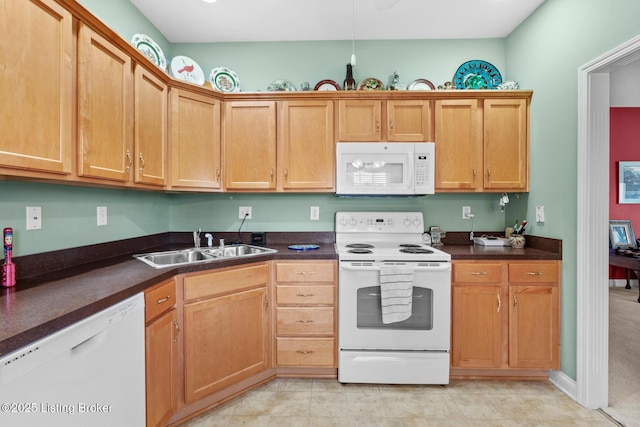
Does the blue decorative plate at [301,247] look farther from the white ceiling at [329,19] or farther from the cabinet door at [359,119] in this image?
the white ceiling at [329,19]

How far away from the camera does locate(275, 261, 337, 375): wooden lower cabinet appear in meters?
2.26

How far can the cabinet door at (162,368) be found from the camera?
60.7 inches

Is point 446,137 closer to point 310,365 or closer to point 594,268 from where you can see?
point 594,268

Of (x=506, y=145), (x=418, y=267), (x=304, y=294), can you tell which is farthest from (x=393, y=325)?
(x=506, y=145)

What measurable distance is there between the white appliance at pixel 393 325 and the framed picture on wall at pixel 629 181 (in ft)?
13.6

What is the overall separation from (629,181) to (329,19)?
489 centimetres

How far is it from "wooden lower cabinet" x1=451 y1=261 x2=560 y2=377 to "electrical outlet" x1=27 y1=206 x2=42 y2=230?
257 cm

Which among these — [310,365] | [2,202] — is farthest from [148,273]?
[310,365]

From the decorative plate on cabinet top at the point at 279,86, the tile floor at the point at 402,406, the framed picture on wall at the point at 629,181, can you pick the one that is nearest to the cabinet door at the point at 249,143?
the decorative plate on cabinet top at the point at 279,86

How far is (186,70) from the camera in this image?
265cm

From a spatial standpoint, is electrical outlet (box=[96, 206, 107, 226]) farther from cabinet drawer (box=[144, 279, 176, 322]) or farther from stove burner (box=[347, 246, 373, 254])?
stove burner (box=[347, 246, 373, 254])

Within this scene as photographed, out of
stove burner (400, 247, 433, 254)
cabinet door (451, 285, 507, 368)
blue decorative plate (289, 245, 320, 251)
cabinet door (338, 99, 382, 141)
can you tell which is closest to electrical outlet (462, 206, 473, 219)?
stove burner (400, 247, 433, 254)

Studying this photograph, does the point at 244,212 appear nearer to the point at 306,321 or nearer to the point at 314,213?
the point at 314,213

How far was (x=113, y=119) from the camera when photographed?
5.49ft
